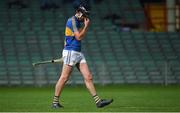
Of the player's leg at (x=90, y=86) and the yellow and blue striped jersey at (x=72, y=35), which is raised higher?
the yellow and blue striped jersey at (x=72, y=35)

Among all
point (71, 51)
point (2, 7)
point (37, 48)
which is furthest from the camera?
point (2, 7)

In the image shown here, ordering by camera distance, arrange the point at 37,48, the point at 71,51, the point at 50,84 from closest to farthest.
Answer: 1. the point at 71,51
2. the point at 50,84
3. the point at 37,48

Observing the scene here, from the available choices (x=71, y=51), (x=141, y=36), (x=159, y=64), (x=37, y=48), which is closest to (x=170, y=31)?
(x=141, y=36)

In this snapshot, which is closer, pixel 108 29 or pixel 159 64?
pixel 159 64

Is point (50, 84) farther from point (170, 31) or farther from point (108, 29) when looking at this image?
point (170, 31)

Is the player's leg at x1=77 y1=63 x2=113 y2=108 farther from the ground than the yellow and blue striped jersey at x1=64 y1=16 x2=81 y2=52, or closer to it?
closer to it

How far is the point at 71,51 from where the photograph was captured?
16.1m

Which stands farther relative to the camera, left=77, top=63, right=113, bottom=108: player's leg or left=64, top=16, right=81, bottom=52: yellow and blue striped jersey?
left=64, top=16, right=81, bottom=52: yellow and blue striped jersey

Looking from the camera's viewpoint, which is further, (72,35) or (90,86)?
(72,35)

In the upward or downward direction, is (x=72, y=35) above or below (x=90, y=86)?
above

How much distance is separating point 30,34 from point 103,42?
9.88 ft

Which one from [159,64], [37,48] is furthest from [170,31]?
[37,48]

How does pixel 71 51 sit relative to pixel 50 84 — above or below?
above

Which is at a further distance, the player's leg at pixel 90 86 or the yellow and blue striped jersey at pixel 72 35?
the yellow and blue striped jersey at pixel 72 35
